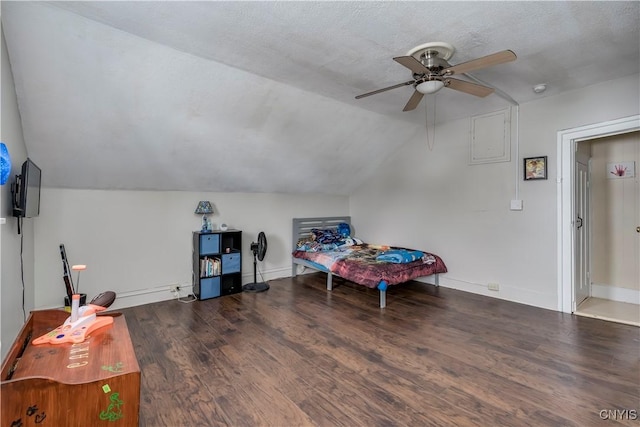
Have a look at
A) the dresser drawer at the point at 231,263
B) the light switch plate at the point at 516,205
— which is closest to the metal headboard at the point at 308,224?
the dresser drawer at the point at 231,263

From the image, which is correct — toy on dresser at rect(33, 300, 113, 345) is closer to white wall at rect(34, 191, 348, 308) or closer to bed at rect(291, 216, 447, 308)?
white wall at rect(34, 191, 348, 308)

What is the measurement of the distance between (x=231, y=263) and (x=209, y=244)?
41cm

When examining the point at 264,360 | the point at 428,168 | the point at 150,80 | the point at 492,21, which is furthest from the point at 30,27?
the point at 428,168

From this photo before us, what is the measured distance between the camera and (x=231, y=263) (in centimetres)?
436

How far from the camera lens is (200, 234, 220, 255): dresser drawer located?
4.17 m

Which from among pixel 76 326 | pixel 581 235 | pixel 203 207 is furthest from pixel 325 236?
pixel 76 326

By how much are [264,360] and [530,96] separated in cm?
415

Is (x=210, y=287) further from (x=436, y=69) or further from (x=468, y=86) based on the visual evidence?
(x=468, y=86)

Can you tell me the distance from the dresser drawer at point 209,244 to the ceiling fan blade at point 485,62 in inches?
133

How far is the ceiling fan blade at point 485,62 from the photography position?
205 cm

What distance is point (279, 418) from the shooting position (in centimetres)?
186

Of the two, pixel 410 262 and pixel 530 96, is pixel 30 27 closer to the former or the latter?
pixel 410 262

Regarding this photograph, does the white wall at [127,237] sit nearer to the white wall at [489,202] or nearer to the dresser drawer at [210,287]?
the dresser drawer at [210,287]

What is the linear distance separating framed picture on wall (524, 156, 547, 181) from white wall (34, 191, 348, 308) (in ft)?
12.6
